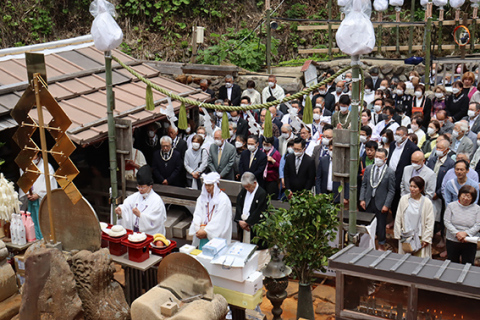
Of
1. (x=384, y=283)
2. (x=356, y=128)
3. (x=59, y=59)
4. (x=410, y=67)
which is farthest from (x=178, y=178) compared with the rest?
(x=410, y=67)

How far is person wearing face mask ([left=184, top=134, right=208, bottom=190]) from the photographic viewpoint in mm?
10688

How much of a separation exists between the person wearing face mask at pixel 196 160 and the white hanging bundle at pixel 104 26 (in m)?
2.73

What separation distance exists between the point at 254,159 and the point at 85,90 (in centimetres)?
372

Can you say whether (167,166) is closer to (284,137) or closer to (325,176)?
(284,137)

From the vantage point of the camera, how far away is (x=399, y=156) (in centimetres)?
973

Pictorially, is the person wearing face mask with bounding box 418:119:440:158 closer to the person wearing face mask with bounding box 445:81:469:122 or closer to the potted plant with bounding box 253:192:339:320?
the person wearing face mask with bounding box 445:81:469:122

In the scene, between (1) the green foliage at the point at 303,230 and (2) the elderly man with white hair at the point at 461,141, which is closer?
(1) the green foliage at the point at 303,230

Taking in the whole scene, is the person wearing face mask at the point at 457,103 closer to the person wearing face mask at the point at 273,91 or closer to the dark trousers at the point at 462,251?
the person wearing face mask at the point at 273,91

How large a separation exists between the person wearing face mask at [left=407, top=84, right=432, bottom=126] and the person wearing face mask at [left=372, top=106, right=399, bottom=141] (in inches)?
55.8

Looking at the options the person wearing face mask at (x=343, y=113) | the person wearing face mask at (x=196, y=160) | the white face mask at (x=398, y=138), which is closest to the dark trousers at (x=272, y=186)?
the person wearing face mask at (x=196, y=160)

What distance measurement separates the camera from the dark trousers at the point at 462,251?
7781 millimetres

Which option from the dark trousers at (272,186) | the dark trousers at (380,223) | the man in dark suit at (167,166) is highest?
the man in dark suit at (167,166)

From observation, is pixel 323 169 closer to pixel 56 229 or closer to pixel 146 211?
pixel 146 211

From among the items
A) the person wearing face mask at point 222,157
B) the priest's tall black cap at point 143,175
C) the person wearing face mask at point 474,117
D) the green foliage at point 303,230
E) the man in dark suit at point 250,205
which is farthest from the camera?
the person wearing face mask at point 222,157
